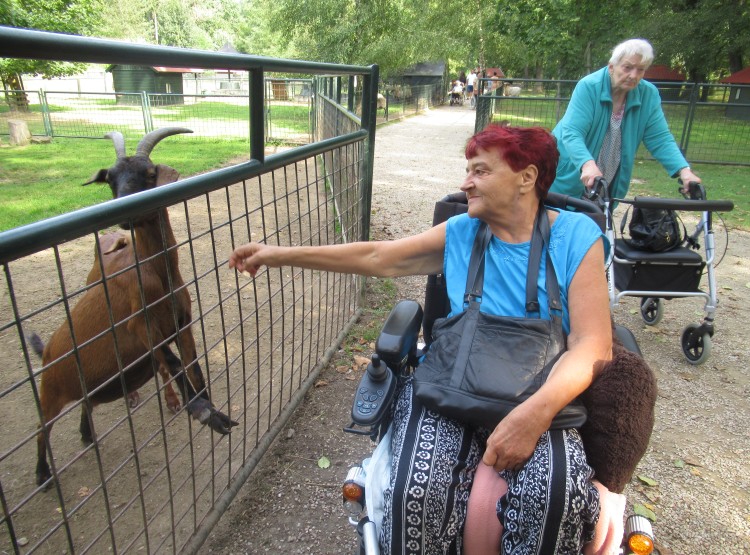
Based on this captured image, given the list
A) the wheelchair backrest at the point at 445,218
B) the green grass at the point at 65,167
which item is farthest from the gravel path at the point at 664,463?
the green grass at the point at 65,167

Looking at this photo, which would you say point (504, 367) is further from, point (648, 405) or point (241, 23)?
point (241, 23)

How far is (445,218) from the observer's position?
2.63 meters

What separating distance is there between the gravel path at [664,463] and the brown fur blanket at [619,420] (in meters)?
1.01

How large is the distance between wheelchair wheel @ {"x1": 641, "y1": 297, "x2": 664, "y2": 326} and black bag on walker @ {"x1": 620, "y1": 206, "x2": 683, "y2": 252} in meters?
0.79

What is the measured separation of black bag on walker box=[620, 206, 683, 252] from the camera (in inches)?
151

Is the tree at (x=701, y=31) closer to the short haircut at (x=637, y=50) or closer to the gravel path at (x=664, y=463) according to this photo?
the gravel path at (x=664, y=463)

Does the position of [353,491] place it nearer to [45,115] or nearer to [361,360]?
[361,360]

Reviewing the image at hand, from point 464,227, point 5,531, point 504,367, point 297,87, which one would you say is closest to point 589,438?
point 504,367

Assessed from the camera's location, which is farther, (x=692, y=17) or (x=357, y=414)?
(x=692, y=17)

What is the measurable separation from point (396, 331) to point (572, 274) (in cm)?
69

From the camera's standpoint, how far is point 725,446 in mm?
3242

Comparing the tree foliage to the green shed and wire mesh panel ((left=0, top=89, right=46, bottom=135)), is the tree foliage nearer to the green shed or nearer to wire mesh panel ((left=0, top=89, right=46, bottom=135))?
the green shed

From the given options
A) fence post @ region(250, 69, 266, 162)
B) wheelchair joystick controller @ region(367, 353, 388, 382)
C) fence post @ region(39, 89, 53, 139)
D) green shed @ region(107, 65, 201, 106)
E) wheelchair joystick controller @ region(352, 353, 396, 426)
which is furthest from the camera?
green shed @ region(107, 65, 201, 106)

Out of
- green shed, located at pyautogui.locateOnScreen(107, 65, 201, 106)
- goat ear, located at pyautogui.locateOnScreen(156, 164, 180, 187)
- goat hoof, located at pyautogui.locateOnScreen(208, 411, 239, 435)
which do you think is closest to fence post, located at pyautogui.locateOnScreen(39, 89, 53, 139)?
green shed, located at pyautogui.locateOnScreen(107, 65, 201, 106)
